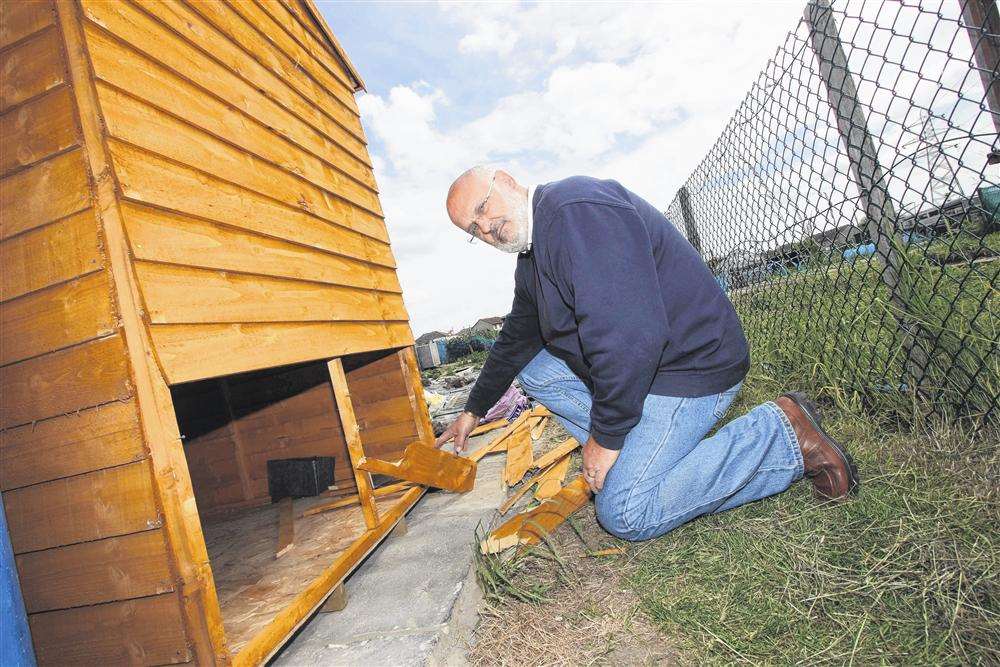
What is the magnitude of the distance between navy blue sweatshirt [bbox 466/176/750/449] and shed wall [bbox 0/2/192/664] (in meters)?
1.51

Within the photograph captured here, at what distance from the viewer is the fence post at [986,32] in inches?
66.5

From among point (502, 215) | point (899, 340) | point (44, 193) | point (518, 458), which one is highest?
point (44, 193)

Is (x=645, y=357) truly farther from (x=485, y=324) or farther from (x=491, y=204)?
(x=485, y=324)

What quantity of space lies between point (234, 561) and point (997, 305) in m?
4.08

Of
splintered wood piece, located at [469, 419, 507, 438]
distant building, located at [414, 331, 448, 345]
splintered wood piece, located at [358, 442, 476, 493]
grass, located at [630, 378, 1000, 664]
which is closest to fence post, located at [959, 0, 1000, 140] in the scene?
grass, located at [630, 378, 1000, 664]

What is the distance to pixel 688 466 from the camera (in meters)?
2.03

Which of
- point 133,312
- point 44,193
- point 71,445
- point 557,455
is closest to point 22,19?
point 44,193

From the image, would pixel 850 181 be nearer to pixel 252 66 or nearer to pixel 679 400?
pixel 679 400

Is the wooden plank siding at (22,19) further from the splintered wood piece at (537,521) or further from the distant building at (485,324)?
the distant building at (485,324)

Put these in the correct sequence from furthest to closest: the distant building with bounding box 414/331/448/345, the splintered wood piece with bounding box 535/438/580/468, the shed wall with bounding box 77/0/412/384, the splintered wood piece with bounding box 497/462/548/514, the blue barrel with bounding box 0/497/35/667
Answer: the distant building with bounding box 414/331/448/345
the splintered wood piece with bounding box 535/438/580/468
the splintered wood piece with bounding box 497/462/548/514
the shed wall with bounding box 77/0/412/384
the blue barrel with bounding box 0/497/35/667

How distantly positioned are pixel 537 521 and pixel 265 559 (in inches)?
65.0

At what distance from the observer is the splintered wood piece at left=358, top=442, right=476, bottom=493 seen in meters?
2.74

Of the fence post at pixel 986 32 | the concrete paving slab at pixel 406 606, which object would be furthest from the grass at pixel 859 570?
the fence post at pixel 986 32

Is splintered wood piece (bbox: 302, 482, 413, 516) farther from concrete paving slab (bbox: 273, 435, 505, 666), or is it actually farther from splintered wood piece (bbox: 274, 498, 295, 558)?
concrete paving slab (bbox: 273, 435, 505, 666)
